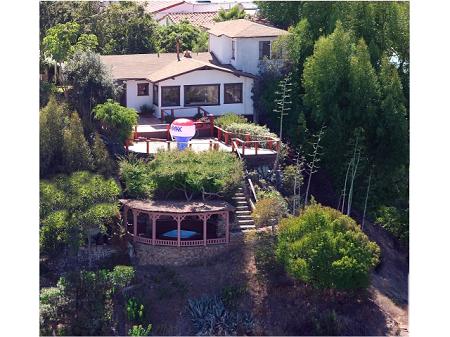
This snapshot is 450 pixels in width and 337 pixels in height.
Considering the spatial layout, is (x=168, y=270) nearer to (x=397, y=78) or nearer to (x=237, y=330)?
(x=237, y=330)

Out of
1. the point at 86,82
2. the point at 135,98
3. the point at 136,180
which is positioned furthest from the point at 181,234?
the point at 135,98

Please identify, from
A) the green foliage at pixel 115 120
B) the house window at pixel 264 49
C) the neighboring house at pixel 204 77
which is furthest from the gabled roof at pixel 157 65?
the green foliage at pixel 115 120

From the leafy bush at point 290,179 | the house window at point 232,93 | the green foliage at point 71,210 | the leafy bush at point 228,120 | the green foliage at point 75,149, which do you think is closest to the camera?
the green foliage at point 71,210

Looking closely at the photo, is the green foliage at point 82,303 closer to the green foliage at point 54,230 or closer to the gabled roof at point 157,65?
the green foliage at point 54,230

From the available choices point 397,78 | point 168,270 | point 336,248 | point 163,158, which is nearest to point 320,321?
point 336,248

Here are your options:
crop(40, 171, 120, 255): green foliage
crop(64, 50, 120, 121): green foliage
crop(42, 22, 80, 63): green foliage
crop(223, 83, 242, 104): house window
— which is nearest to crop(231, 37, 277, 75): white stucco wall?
crop(223, 83, 242, 104): house window
